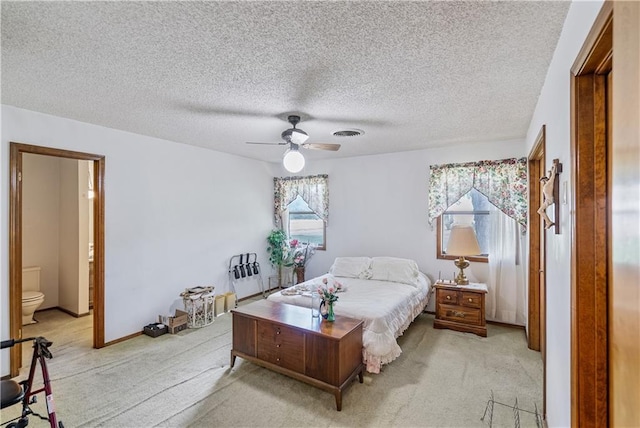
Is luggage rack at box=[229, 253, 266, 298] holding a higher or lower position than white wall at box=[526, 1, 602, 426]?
lower

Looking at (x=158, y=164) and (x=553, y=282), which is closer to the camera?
(x=553, y=282)

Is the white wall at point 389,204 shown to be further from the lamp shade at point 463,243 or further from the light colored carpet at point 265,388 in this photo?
the light colored carpet at point 265,388

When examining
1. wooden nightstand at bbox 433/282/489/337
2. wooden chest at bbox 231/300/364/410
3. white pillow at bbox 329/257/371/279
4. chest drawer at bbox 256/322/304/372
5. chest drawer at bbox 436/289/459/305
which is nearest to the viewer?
wooden chest at bbox 231/300/364/410

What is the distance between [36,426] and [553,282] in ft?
11.7

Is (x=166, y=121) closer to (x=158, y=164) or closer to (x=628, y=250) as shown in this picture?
(x=158, y=164)

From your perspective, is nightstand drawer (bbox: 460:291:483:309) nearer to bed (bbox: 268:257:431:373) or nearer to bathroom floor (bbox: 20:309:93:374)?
bed (bbox: 268:257:431:373)

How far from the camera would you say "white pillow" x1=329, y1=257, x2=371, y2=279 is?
14.8ft

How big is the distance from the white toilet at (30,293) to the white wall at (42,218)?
20cm

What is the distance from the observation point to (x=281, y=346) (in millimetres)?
2734

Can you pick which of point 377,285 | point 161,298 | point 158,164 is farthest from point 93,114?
point 377,285

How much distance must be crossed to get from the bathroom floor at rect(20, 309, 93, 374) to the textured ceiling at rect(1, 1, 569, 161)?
2.49 m

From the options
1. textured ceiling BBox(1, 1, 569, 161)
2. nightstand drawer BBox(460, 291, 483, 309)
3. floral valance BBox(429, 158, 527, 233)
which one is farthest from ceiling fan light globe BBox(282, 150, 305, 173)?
nightstand drawer BBox(460, 291, 483, 309)

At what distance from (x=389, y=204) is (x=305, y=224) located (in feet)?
5.64

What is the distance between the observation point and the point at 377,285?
4.03 metres
